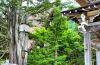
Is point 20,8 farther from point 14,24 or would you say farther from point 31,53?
point 31,53

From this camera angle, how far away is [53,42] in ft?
57.1

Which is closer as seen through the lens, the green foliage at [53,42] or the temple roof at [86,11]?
the temple roof at [86,11]

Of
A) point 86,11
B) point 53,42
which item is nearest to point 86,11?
point 86,11

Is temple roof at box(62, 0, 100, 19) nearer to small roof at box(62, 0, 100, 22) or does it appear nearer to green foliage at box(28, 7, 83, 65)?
small roof at box(62, 0, 100, 22)

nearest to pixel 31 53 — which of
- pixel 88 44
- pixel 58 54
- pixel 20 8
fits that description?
pixel 58 54

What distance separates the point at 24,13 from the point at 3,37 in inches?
92.6

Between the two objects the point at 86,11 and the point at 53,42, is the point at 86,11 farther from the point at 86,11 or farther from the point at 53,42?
the point at 53,42

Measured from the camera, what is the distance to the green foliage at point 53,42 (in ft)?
55.1

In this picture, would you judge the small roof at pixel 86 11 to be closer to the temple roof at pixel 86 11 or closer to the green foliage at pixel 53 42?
the temple roof at pixel 86 11

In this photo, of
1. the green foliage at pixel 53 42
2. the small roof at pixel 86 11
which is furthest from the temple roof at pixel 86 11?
the green foliage at pixel 53 42

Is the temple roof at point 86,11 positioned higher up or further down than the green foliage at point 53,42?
higher up

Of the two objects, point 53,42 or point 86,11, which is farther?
point 53,42

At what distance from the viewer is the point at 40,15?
1931 centimetres

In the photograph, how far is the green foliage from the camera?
661 inches
